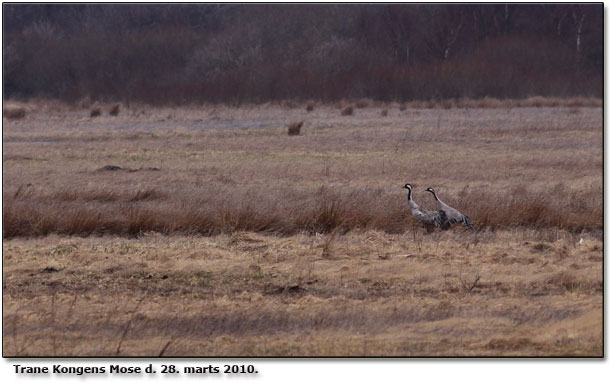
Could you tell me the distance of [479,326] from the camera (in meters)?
7.39

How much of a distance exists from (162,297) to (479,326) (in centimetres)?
284

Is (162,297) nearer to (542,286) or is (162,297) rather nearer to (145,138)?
(542,286)

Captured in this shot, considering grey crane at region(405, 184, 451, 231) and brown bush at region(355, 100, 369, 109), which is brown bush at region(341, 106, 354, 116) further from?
grey crane at region(405, 184, 451, 231)

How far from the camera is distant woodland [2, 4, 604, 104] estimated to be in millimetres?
40750

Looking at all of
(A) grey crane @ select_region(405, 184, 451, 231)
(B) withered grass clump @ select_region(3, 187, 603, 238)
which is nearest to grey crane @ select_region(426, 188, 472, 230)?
(A) grey crane @ select_region(405, 184, 451, 231)

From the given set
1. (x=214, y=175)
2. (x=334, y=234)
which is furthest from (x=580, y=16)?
(x=334, y=234)

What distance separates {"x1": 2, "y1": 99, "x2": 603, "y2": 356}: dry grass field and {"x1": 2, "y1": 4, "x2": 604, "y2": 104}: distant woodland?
1894 centimetres

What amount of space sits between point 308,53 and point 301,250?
1504 inches

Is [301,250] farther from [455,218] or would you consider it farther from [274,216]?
[455,218]

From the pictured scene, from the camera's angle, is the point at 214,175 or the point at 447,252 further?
the point at 214,175

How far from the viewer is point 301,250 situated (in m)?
10.4

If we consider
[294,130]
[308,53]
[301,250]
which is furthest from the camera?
[308,53]

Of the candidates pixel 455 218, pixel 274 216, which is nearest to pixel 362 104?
pixel 274 216

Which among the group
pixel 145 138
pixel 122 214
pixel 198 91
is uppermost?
pixel 122 214
